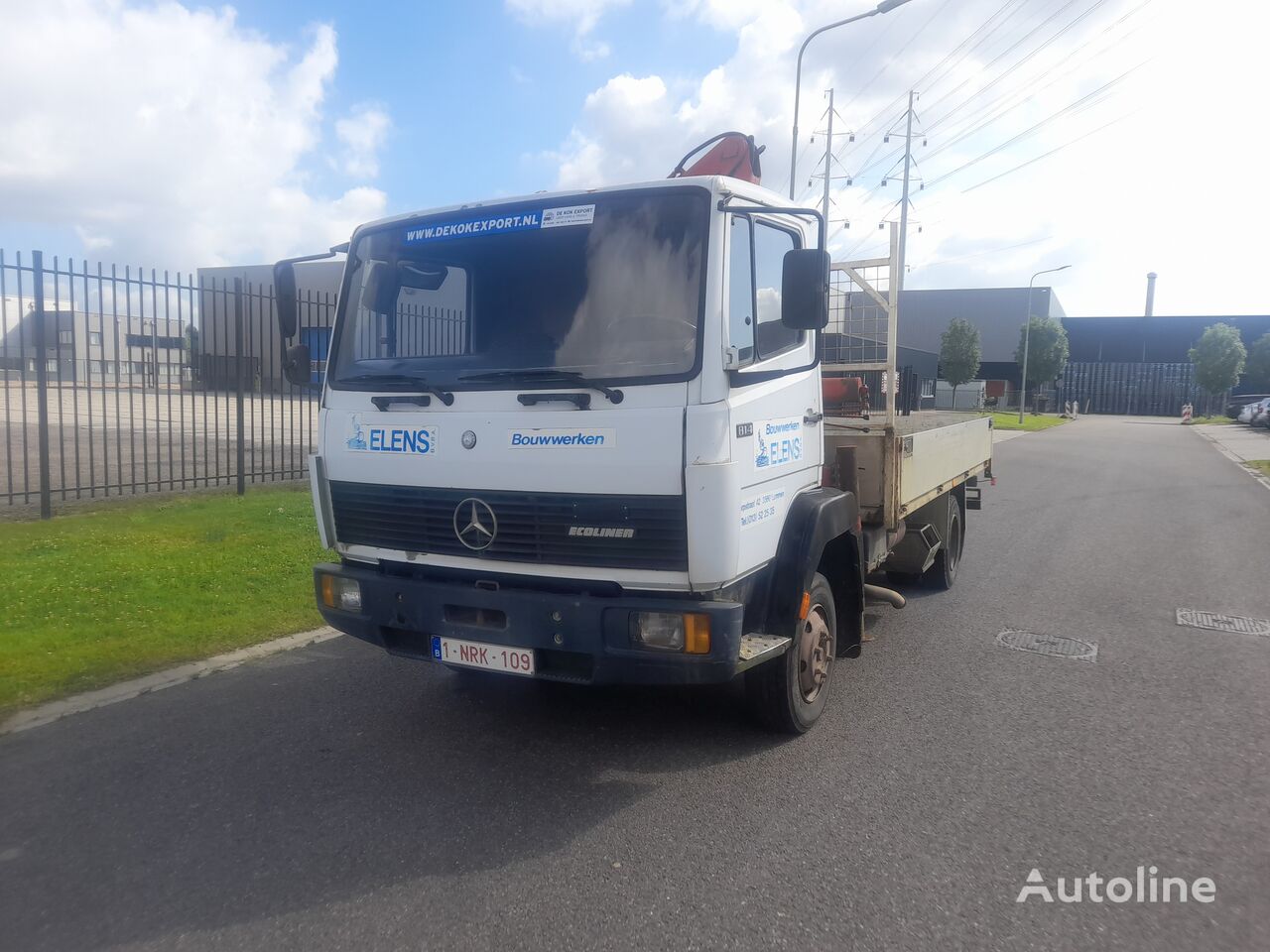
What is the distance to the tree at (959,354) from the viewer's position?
5500 cm

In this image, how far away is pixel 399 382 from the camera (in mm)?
4180

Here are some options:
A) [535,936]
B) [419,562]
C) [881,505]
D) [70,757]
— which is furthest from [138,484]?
[535,936]

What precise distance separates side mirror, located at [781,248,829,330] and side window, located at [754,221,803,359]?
10 centimetres

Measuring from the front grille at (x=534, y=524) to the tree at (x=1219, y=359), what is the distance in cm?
6691

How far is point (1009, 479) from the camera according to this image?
716 inches

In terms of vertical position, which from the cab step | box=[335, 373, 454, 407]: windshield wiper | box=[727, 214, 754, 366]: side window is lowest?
the cab step

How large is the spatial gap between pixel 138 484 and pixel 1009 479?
15.2m

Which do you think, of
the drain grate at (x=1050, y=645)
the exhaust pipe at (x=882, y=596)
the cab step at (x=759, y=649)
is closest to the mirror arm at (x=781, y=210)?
the cab step at (x=759, y=649)

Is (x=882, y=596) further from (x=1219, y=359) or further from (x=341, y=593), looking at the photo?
(x=1219, y=359)

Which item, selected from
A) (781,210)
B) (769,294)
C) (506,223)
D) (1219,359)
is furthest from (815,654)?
(1219,359)

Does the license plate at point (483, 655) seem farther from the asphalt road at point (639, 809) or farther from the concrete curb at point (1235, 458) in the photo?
the concrete curb at point (1235, 458)

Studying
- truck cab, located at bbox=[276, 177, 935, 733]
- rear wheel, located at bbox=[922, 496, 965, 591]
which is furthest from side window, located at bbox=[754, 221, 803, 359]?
rear wheel, located at bbox=[922, 496, 965, 591]

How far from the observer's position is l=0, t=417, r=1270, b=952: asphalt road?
2.96 meters

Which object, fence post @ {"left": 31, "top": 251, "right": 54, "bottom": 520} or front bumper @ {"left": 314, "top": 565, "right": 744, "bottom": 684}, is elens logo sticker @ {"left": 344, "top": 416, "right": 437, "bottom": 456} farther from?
fence post @ {"left": 31, "top": 251, "right": 54, "bottom": 520}
